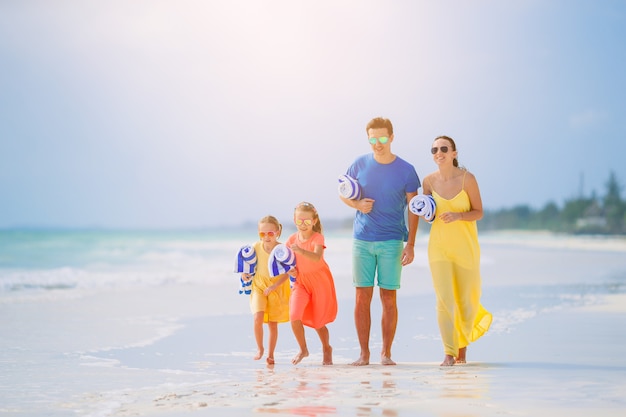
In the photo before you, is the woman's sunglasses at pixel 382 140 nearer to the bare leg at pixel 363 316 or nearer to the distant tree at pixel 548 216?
the bare leg at pixel 363 316

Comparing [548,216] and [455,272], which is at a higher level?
[548,216]

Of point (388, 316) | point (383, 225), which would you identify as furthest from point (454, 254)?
point (388, 316)

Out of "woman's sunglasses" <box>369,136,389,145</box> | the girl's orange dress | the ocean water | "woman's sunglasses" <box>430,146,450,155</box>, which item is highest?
"woman's sunglasses" <box>369,136,389,145</box>

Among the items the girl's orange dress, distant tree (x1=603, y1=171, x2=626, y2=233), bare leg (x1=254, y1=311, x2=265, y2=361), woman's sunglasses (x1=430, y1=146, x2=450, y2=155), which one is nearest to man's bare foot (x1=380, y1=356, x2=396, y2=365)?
the girl's orange dress

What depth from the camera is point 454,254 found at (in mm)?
6199

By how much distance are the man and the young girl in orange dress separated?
219mm

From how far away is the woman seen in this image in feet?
20.3

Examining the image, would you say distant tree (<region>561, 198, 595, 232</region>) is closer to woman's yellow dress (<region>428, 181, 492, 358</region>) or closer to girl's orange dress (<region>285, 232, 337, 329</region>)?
woman's yellow dress (<region>428, 181, 492, 358</region>)

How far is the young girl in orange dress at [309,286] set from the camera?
6.18 m

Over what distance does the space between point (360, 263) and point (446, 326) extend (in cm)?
74

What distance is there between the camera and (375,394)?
4.98 m

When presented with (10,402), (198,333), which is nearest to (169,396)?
(10,402)

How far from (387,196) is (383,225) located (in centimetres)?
21

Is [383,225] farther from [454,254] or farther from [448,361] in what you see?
[448,361]
